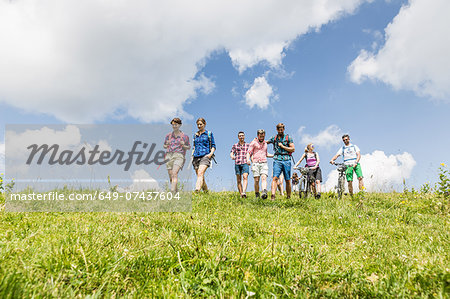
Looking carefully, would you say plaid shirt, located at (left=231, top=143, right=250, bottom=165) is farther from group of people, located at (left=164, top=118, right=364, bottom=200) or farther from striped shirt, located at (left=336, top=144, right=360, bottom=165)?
striped shirt, located at (left=336, top=144, right=360, bottom=165)

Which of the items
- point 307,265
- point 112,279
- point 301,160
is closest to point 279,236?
point 307,265

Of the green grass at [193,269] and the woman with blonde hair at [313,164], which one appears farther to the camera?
the woman with blonde hair at [313,164]

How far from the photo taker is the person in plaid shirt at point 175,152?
1039 cm

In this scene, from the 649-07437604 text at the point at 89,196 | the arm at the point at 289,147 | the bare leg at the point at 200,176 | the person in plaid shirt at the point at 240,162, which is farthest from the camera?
the person in plaid shirt at the point at 240,162

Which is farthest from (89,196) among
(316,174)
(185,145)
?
(316,174)

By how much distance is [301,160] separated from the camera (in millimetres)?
14758

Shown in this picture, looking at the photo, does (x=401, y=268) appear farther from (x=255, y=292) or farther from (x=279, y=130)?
(x=279, y=130)

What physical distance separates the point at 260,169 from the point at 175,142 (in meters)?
3.60

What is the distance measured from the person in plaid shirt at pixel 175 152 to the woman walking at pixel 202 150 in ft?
2.73

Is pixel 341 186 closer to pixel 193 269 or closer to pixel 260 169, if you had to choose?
pixel 260 169

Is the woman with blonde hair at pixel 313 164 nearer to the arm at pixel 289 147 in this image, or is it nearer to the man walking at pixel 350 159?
the man walking at pixel 350 159

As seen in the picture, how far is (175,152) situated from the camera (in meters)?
10.5

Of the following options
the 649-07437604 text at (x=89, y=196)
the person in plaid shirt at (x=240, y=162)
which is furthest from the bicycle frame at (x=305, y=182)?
the 649-07437604 text at (x=89, y=196)

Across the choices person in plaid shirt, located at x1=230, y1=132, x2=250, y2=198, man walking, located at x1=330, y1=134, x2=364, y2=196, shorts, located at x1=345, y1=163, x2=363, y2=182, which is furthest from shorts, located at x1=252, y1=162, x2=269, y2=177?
shorts, located at x1=345, y1=163, x2=363, y2=182
